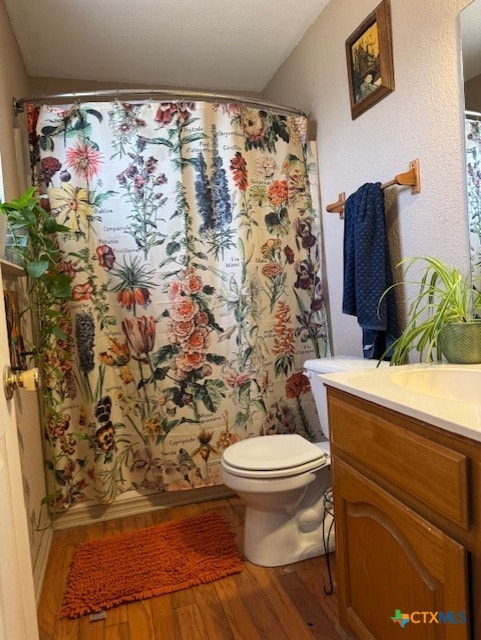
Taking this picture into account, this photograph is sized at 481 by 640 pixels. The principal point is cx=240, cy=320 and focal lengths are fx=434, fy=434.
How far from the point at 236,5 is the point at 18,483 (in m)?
2.04

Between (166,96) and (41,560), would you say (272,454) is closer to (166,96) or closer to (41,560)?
(41,560)

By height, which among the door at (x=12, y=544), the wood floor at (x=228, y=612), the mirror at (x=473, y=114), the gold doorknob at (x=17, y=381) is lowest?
the wood floor at (x=228, y=612)

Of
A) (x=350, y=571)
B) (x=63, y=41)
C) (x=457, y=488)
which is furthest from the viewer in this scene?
(x=63, y=41)

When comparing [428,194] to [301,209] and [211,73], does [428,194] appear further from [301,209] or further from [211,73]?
[211,73]

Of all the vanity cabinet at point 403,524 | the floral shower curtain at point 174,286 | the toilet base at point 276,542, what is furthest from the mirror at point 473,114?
the toilet base at point 276,542

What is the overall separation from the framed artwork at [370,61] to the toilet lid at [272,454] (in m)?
1.40

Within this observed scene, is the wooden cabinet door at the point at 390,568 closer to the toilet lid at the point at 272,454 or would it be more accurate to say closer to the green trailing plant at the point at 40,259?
the toilet lid at the point at 272,454

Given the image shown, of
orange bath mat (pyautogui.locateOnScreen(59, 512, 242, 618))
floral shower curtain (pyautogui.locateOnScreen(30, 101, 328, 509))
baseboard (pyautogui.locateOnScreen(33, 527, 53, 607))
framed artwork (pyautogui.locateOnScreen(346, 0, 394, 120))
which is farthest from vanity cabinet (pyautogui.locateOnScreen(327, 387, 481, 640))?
framed artwork (pyautogui.locateOnScreen(346, 0, 394, 120))

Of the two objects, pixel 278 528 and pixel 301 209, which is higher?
pixel 301 209

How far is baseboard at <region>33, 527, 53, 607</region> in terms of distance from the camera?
1583 mm

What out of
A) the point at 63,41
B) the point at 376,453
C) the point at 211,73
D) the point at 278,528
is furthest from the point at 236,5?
the point at 278,528

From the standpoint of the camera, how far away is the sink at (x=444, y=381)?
116 centimetres

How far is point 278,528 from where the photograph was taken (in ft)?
5.56

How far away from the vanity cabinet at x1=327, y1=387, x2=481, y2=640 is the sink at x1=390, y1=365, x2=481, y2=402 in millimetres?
208
